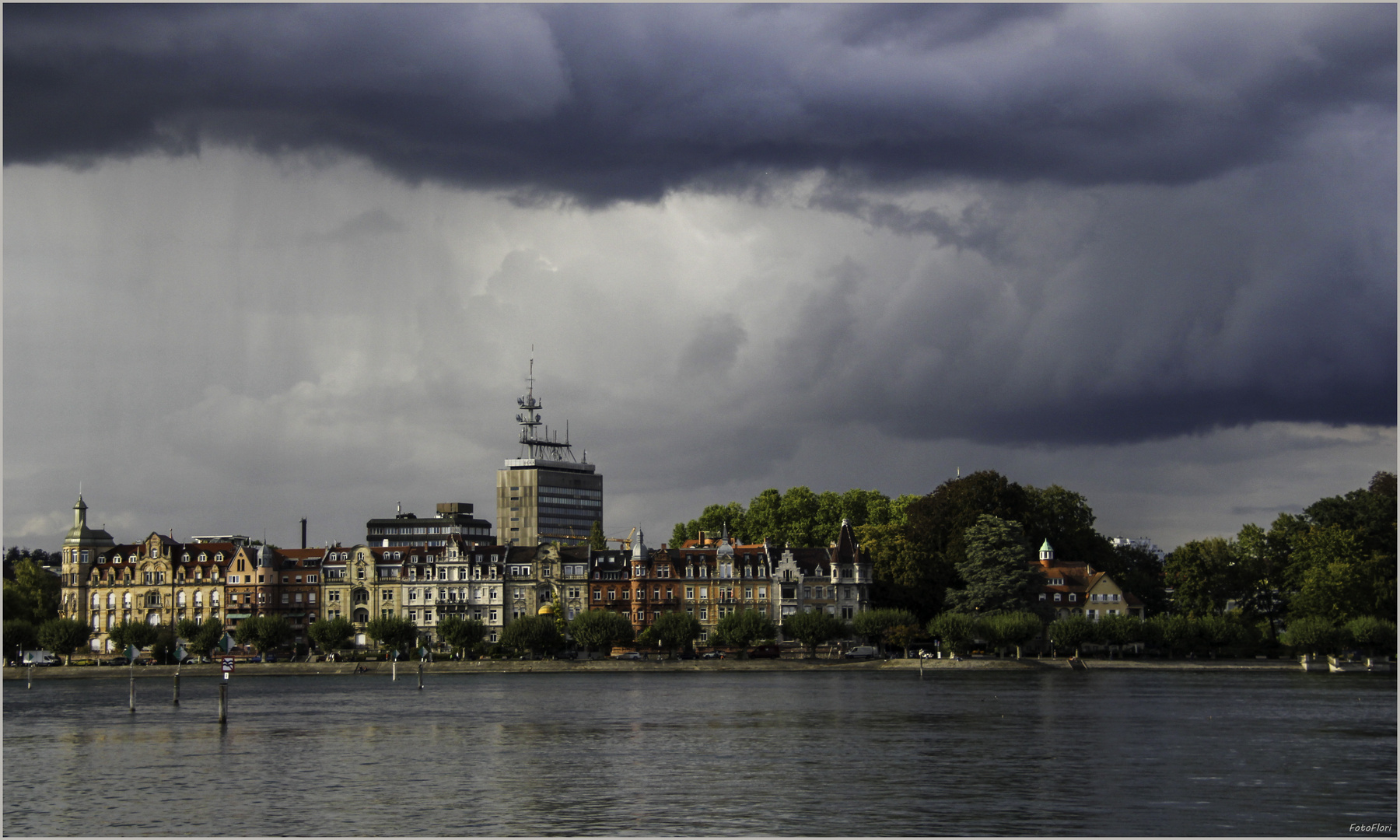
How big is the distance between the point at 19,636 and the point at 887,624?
9069 centimetres

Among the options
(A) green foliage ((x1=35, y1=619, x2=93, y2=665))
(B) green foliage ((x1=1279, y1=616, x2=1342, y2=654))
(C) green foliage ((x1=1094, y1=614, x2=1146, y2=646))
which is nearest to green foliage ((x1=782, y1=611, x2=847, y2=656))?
(C) green foliage ((x1=1094, y1=614, x2=1146, y2=646))

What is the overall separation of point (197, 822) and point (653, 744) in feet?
85.1

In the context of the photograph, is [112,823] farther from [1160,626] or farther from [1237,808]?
[1160,626]

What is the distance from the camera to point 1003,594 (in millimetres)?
148000

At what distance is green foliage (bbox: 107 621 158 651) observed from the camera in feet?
546

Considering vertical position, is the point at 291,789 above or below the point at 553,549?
below

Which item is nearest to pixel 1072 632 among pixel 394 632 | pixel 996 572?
pixel 996 572

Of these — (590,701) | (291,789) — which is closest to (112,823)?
(291,789)

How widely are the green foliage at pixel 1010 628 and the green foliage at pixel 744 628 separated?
23.2 m

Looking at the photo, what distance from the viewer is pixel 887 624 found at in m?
153

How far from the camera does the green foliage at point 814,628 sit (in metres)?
156

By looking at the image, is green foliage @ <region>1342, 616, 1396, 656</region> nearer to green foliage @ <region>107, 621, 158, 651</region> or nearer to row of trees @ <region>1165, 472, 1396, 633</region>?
row of trees @ <region>1165, 472, 1396, 633</region>

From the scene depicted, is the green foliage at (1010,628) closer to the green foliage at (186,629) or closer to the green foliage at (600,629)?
the green foliage at (600,629)

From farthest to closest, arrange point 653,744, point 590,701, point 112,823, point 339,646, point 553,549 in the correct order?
point 553,549, point 339,646, point 590,701, point 653,744, point 112,823
